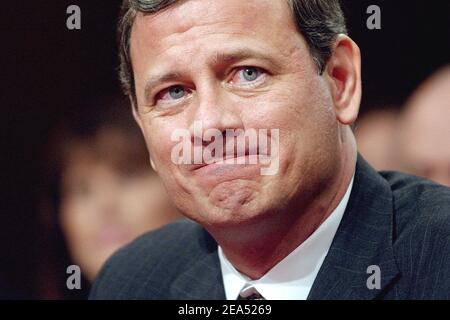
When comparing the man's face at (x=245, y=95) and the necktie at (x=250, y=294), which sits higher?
the man's face at (x=245, y=95)

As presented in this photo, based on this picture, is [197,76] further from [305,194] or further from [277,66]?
[305,194]

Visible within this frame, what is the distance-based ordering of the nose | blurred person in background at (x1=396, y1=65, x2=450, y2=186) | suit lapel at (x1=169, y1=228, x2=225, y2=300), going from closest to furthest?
the nose → suit lapel at (x1=169, y1=228, x2=225, y2=300) → blurred person in background at (x1=396, y1=65, x2=450, y2=186)

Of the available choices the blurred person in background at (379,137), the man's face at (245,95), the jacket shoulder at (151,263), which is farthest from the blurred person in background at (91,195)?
the man's face at (245,95)

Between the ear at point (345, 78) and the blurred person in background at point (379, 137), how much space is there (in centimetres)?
60

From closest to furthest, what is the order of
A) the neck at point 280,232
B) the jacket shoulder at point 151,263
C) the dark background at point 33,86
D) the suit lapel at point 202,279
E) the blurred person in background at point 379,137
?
the neck at point 280,232 → the suit lapel at point 202,279 → the jacket shoulder at point 151,263 → the blurred person in background at point 379,137 → the dark background at point 33,86

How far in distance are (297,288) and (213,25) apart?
0.59 m

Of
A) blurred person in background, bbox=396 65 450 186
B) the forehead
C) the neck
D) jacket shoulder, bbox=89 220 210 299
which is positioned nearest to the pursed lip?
the neck

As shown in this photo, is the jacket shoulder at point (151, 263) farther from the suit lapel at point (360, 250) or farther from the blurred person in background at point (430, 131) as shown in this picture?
the blurred person in background at point (430, 131)

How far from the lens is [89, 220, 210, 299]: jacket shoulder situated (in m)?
1.88

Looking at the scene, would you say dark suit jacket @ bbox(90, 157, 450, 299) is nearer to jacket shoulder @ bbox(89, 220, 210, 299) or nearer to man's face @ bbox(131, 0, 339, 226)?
jacket shoulder @ bbox(89, 220, 210, 299)

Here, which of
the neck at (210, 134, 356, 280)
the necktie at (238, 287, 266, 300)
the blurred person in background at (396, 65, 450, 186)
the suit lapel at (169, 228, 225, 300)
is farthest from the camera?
the blurred person in background at (396, 65, 450, 186)

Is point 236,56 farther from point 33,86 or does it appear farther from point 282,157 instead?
point 33,86

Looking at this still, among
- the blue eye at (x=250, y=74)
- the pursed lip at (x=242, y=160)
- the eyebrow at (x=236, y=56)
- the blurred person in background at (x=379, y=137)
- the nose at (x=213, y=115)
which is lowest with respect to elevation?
the blurred person in background at (x=379, y=137)

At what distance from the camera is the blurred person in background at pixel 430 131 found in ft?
6.77
